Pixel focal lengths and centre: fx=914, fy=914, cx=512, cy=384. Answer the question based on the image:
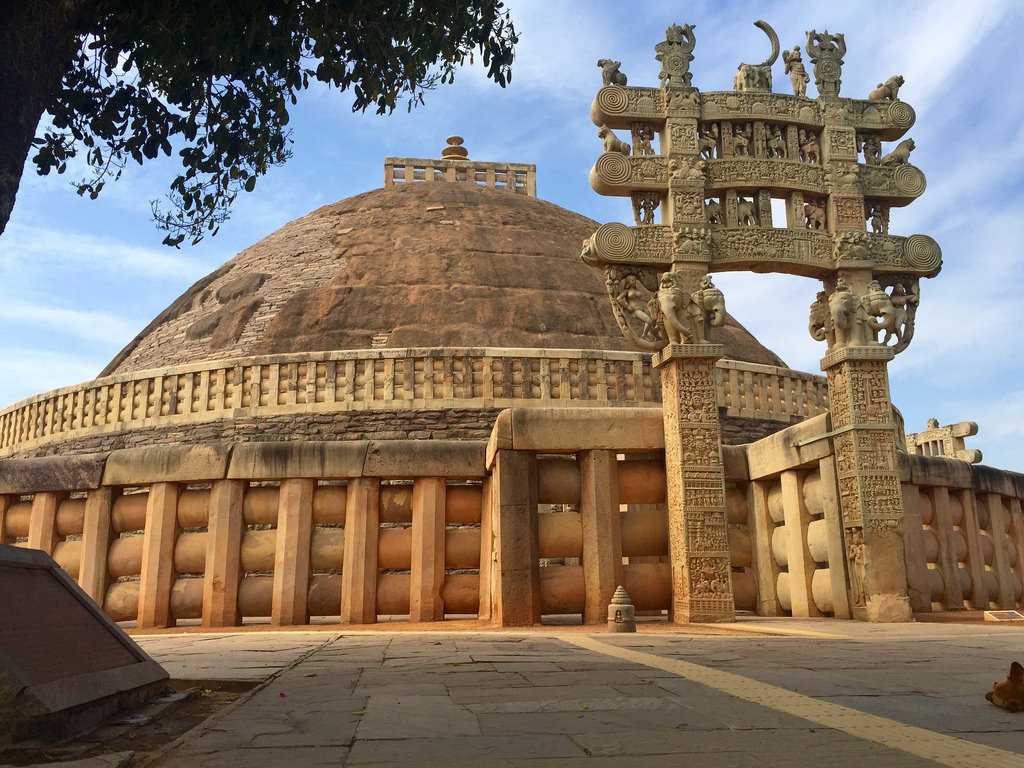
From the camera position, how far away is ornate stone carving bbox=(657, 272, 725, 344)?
9.02 m

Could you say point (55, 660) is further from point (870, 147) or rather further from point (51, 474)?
point (870, 147)

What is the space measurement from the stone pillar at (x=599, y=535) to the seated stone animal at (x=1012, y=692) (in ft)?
17.7

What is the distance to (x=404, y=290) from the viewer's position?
74.4 ft

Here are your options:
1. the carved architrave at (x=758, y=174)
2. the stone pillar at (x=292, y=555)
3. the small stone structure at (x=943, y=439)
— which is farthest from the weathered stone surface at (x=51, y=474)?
the small stone structure at (x=943, y=439)

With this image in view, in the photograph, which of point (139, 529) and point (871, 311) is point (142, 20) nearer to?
point (139, 529)

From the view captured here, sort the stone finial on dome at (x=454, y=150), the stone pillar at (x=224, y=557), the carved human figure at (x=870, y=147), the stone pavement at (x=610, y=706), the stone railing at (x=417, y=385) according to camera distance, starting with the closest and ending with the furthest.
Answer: the stone pavement at (x=610, y=706) < the stone pillar at (x=224, y=557) < the carved human figure at (x=870, y=147) < the stone railing at (x=417, y=385) < the stone finial on dome at (x=454, y=150)

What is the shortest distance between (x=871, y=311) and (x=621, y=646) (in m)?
5.29

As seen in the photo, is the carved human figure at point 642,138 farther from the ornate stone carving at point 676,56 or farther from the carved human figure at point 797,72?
the carved human figure at point 797,72

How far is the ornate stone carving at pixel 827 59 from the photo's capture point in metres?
10.1

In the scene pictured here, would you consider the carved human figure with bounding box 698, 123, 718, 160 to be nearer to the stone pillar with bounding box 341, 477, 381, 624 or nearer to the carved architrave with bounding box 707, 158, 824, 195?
the carved architrave with bounding box 707, 158, 824, 195

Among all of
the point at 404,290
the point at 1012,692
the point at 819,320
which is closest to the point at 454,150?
the point at 404,290

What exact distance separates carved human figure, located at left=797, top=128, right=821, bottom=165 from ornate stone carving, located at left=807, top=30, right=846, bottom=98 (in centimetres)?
45

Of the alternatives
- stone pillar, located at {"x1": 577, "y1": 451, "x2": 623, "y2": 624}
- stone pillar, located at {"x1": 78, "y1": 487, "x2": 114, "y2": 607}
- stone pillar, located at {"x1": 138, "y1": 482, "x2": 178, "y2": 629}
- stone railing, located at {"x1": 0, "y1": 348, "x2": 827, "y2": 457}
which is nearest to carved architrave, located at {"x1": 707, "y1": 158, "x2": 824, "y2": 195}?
stone pillar, located at {"x1": 577, "y1": 451, "x2": 623, "y2": 624}

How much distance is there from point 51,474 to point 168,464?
131 cm
